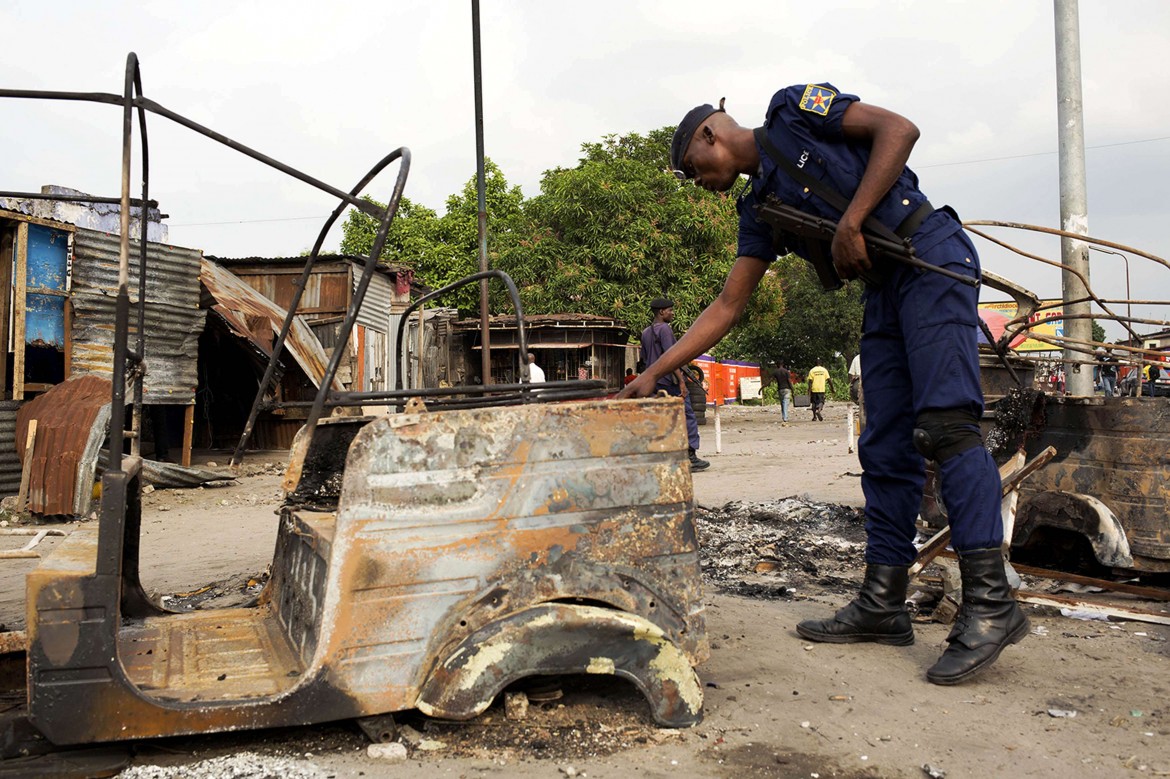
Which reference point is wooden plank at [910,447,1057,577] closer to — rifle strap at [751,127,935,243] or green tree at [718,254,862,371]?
rifle strap at [751,127,935,243]

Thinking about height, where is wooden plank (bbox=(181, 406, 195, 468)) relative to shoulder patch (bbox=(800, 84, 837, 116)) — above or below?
below

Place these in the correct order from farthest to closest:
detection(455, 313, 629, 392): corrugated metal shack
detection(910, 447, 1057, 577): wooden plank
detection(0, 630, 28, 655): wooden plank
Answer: detection(455, 313, 629, 392): corrugated metal shack < detection(910, 447, 1057, 577): wooden plank < detection(0, 630, 28, 655): wooden plank

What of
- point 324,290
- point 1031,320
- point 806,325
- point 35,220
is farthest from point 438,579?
point 806,325

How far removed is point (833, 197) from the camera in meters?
3.05

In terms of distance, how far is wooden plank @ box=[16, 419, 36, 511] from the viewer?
783 cm

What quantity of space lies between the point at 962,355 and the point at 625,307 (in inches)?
734

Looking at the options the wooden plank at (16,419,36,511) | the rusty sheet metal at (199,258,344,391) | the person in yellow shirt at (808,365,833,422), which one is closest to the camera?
the wooden plank at (16,419,36,511)

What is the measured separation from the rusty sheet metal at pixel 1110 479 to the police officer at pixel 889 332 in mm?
1234

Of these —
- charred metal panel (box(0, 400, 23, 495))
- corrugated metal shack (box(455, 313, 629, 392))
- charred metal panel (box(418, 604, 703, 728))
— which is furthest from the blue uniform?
corrugated metal shack (box(455, 313, 629, 392))

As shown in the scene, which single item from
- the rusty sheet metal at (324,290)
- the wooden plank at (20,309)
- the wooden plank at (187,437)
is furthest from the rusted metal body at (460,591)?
the rusty sheet metal at (324,290)

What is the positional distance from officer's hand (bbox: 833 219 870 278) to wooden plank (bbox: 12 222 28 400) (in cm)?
873

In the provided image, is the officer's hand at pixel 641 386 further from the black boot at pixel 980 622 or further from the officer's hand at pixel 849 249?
the black boot at pixel 980 622

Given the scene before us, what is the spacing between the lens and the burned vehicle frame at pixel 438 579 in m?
2.21

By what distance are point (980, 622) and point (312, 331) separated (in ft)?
49.7
